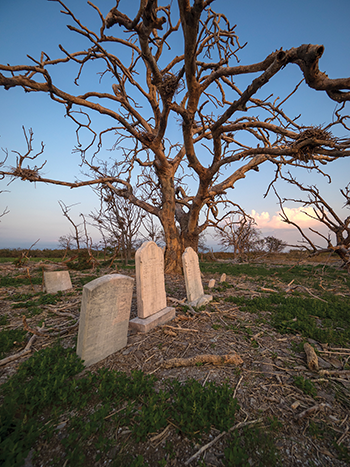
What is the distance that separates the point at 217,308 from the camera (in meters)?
5.35

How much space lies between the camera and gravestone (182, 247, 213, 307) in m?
5.77

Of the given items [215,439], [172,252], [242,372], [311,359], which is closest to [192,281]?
[242,372]

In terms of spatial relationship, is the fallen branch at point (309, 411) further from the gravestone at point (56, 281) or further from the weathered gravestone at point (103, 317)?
the gravestone at point (56, 281)

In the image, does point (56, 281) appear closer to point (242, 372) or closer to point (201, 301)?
point (201, 301)

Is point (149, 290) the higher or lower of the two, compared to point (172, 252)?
lower

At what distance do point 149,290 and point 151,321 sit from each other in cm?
67

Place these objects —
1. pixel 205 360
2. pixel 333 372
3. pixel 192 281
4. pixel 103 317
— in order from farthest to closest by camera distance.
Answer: pixel 192 281 < pixel 103 317 < pixel 205 360 < pixel 333 372

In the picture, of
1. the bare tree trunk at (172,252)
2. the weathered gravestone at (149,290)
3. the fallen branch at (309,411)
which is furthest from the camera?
the bare tree trunk at (172,252)

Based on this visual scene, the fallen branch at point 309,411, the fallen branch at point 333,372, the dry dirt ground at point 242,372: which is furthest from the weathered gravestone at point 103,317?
the fallen branch at point 333,372

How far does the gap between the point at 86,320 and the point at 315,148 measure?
19.6 ft

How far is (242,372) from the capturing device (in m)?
2.86

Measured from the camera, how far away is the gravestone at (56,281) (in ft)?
24.3

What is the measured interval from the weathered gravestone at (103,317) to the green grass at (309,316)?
10.6 ft

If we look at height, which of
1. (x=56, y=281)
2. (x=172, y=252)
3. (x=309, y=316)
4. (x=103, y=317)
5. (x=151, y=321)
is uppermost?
(x=172, y=252)
